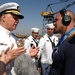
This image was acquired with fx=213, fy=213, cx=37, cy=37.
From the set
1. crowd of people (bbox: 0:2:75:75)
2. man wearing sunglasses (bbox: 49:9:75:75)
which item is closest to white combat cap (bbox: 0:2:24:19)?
crowd of people (bbox: 0:2:75:75)

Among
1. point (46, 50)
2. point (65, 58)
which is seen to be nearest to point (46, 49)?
point (46, 50)

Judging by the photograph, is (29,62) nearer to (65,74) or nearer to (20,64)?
(20,64)

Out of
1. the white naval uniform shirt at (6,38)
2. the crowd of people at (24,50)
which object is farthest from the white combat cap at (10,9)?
the white naval uniform shirt at (6,38)

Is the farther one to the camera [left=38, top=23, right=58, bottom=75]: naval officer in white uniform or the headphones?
[left=38, top=23, right=58, bottom=75]: naval officer in white uniform

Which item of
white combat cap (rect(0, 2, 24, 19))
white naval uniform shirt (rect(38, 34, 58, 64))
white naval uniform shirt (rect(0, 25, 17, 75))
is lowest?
white naval uniform shirt (rect(38, 34, 58, 64))

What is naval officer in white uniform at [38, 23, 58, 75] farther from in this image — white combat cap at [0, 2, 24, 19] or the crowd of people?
white combat cap at [0, 2, 24, 19]

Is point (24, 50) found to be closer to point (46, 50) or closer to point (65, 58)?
point (65, 58)

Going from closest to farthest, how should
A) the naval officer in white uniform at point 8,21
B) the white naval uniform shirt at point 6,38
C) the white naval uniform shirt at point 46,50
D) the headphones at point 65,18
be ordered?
the white naval uniform shirt at point 6,38 → the naval officer in white uniform at point 8,21 → the headphones at point 65,18 → the white naval uniform shirt at point 46,50

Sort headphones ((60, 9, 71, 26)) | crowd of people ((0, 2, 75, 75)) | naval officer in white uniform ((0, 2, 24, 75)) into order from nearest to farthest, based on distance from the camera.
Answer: crowd of people ((0, 2, 75, 75)), naval officer in white uniform ((0, 2, 24, 75)), headphones ((60, 9, 71, 26))

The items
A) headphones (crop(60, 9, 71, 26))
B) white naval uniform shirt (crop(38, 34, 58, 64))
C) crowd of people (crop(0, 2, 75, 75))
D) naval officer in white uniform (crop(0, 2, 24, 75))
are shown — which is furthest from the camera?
white naval uniform shirt (crop(38, 34, 58, 64))

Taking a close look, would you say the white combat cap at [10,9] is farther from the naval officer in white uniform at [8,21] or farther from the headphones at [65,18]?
the headphones at [65,18]

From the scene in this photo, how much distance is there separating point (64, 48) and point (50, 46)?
426 centimetres

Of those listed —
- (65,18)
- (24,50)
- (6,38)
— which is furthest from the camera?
(65,18)

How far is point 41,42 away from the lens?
6.70 metres
